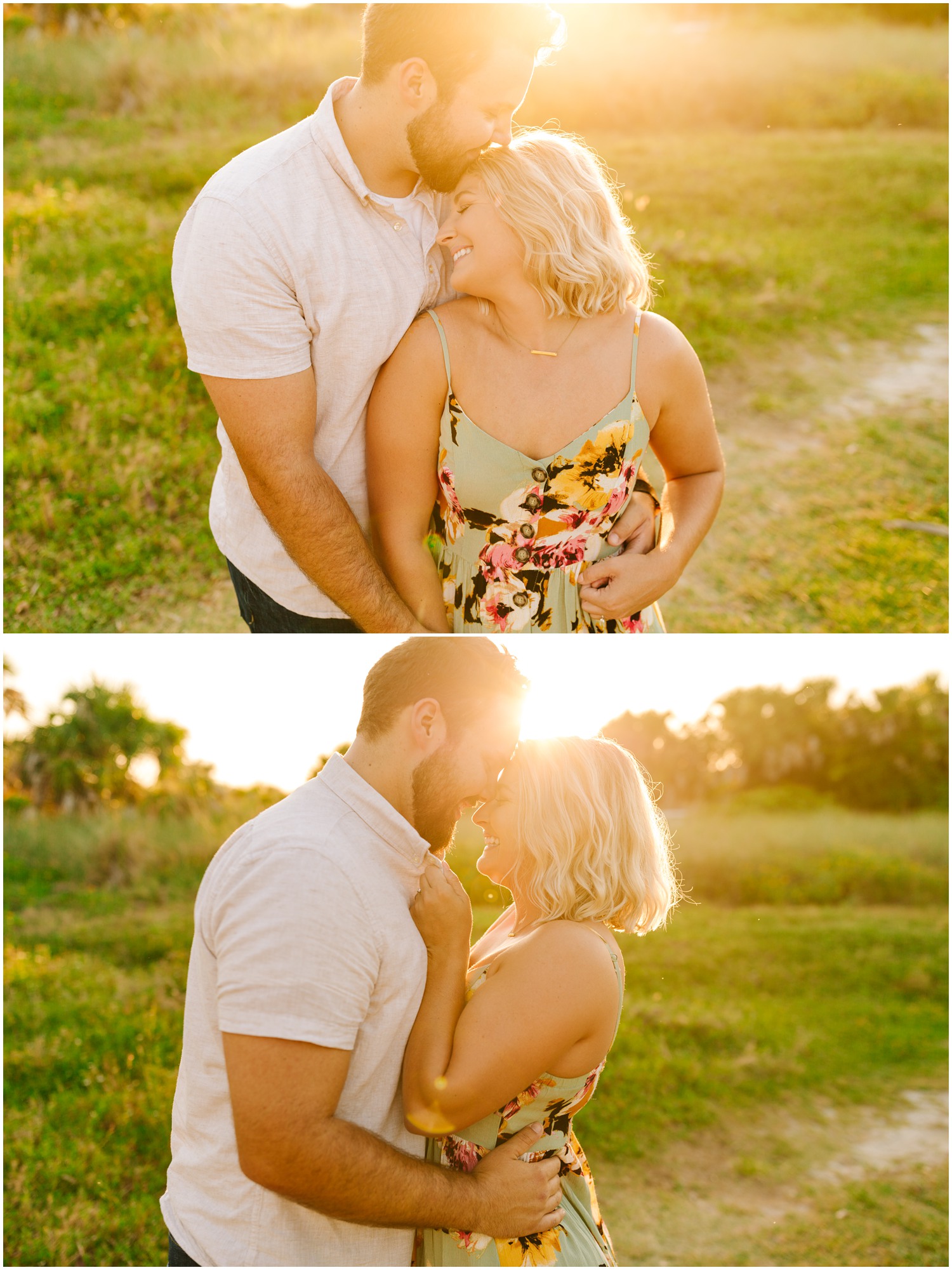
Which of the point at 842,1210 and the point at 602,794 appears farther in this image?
the point at 842,1210

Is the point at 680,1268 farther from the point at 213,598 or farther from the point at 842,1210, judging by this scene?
the point at 213,598

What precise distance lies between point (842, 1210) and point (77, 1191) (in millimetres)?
3936

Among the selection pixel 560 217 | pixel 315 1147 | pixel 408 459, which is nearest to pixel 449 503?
pixel 408 459

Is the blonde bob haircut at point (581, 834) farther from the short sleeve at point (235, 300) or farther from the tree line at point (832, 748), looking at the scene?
the tree line at point (832, 748)

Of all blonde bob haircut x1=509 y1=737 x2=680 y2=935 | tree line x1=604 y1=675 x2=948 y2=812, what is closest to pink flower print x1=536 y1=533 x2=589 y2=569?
blonde bob haircut x1=509 y1=737 x2=680 y2=935

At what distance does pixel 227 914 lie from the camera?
6.80 ft

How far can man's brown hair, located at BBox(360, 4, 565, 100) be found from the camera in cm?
232

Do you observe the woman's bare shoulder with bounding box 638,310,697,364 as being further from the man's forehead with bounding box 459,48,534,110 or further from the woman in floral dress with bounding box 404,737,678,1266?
the woman in floral dress with bounding box 404,737,678,1266

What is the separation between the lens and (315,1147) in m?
1.99

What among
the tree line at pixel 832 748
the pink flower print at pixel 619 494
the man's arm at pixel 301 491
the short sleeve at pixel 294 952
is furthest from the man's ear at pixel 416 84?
the tree line at pixel 832 748

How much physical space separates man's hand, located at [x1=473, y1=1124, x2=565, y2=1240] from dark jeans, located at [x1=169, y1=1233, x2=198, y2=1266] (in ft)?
2.35

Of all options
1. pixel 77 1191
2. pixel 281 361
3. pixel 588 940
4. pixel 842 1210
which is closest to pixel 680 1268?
pixel 842 1210

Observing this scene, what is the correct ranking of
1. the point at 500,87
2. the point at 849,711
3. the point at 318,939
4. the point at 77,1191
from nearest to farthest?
the point at 318,939
the point at 500,87
the point at 77,1191
the point at 849,711

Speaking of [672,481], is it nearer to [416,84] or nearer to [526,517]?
[526,517]
